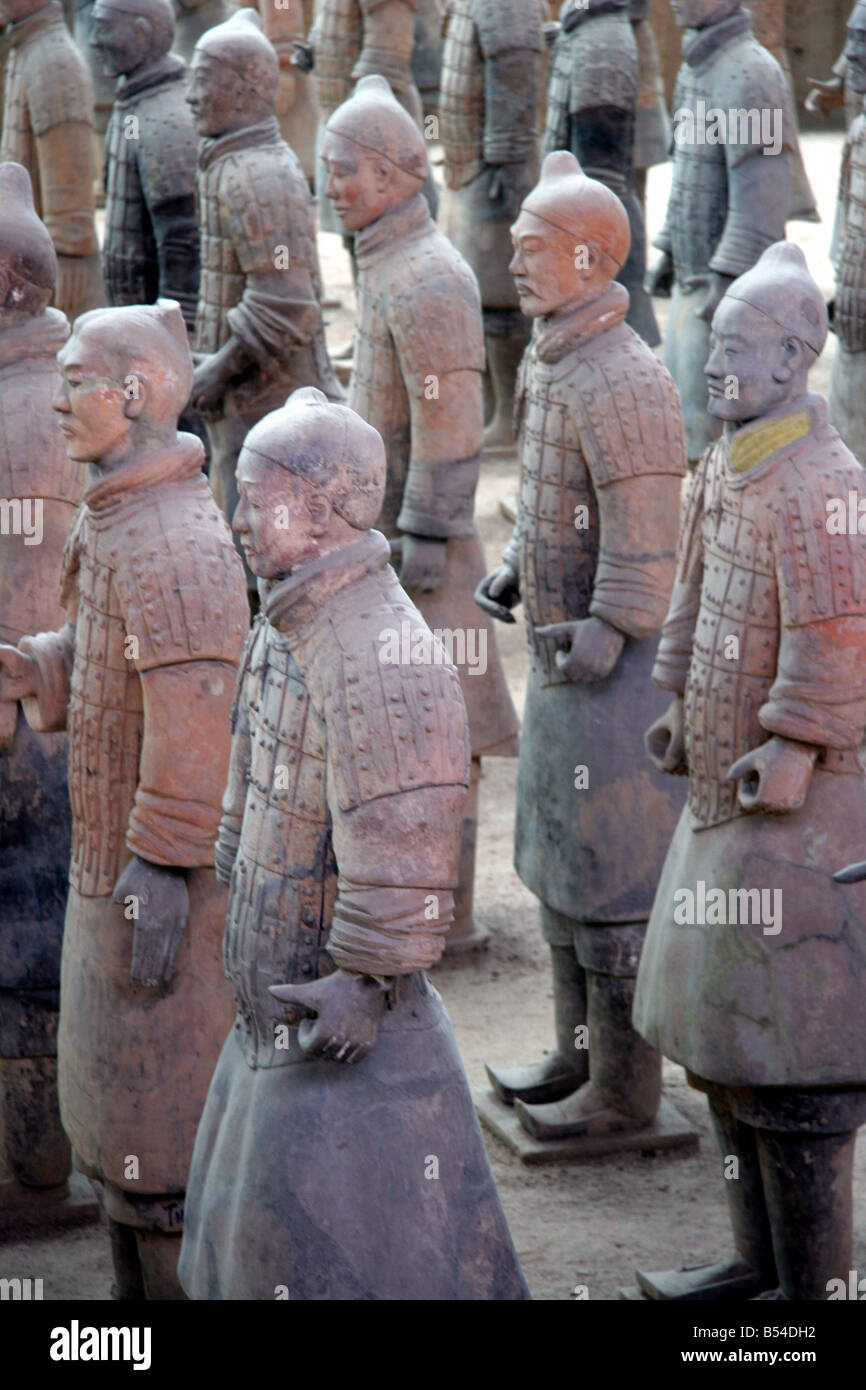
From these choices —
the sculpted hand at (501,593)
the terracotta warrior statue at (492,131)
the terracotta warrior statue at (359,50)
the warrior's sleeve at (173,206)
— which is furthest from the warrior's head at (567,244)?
the terracotta warrior statue at (359,50)

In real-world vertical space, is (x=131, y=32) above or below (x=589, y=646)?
above

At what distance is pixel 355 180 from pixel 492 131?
3.90 metres

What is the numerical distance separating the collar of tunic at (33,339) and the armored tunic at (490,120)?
15.7ft

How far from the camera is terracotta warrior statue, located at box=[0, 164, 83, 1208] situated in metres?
3.91

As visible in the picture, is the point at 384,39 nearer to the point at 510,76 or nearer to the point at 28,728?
the point at 510,76

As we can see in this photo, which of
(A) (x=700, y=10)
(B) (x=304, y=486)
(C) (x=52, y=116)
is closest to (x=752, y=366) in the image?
(B) (x=304, y=486)

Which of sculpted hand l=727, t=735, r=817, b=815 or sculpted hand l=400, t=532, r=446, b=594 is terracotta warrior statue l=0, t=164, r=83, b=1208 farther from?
sculpted hand l=727, t=735, r=817, b=815

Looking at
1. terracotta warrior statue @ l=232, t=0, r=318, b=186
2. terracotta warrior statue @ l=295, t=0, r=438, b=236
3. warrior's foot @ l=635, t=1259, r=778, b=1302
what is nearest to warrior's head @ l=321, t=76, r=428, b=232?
warrior's foot @ l=635, t=1259, r=778, b=1302

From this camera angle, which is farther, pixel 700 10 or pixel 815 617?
pixel 700 10

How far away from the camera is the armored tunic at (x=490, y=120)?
8.35 metres

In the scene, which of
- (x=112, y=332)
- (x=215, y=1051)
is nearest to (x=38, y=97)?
(x=112, y=332)

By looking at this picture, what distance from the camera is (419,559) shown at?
4953 millimetres

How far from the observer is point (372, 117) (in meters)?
4.82

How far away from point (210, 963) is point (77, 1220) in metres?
1.13
